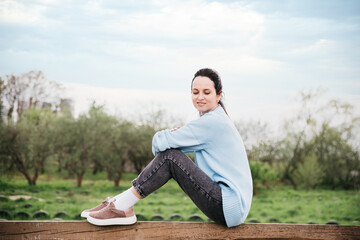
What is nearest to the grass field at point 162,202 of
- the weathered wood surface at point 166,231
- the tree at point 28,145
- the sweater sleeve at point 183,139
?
the tree at point 28,145

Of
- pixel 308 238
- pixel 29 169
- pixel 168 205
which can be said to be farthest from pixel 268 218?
pixel 29 169

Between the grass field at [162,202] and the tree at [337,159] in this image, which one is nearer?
the grass field at [162,202]

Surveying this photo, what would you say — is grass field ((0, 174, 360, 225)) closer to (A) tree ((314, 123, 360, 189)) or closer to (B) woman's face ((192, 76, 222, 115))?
(A) tree ((314, 123, 360, 189))

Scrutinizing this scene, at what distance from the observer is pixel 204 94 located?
2.89 m

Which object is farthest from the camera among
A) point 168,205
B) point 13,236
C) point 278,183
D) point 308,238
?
point 278,183

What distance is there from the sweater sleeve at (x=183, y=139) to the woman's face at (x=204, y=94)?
241 mm

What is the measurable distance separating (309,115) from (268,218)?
42.4 feet

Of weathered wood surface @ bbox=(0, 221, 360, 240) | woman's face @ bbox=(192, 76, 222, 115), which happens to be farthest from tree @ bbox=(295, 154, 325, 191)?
woman's face @ bbox=(192, 76, 222, 115)

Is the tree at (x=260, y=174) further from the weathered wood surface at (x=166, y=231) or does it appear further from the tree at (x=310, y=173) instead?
the weathered wood surface at (x=166, y=231)

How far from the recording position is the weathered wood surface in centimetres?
251

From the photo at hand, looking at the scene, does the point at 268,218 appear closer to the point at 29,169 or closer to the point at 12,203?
the point at 12,203

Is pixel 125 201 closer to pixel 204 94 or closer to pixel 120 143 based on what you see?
pixel 204 94

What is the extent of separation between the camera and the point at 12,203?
13.4m

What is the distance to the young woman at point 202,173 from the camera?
102 inches
